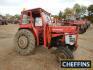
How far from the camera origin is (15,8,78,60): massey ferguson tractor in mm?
9797

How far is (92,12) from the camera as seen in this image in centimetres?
7156

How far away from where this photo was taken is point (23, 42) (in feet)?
34.3

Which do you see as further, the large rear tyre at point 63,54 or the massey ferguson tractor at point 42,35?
the massey ferguson tractor at point 42,35

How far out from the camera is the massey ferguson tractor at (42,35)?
980 cm

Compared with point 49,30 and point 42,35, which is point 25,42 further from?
point 49,30

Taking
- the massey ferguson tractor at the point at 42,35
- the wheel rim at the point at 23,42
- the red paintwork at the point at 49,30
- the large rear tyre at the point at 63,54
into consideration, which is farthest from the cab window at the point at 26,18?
the large rear tyre at the point at 63,54

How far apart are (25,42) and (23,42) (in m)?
0.15

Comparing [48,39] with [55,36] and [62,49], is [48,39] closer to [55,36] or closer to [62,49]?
[55,36]

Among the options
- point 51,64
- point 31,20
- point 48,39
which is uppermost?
point 31,20

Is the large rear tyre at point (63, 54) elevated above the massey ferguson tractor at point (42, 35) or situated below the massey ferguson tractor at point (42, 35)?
below

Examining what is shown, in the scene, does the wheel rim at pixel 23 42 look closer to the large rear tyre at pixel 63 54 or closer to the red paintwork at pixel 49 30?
the red paintwork at pixel 49 30

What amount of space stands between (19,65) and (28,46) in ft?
5.66

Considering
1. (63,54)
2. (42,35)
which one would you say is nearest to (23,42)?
(42,35)

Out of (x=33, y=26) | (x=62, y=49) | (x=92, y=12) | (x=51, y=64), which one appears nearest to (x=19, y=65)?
(x=51, y=64)
